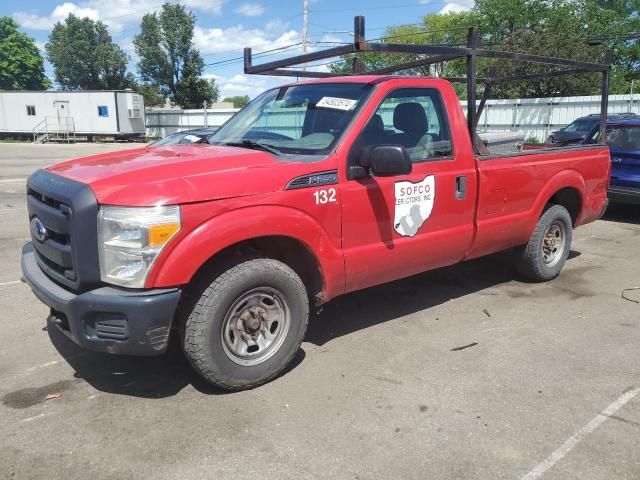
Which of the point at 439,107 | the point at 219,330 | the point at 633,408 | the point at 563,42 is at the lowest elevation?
the point at 633,408

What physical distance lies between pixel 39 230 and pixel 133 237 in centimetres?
94

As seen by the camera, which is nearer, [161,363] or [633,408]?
[633,408]

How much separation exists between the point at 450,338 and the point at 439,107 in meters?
1.85

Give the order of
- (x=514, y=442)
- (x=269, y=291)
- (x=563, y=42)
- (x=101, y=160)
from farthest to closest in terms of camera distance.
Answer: (x=563, y=42)
(x=101, y=160)
(x=269, y=291)
(x=514, y=442)

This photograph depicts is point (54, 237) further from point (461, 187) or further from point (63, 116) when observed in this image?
point (63, 116)

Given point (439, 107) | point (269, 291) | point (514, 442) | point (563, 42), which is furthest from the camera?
point (563, 42)

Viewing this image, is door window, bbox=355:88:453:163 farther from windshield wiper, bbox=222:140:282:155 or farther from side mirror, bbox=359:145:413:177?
windshield wiper, bbox=222:140:282:155

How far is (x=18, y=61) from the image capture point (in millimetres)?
68812

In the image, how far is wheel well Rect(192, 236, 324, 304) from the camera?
333cm

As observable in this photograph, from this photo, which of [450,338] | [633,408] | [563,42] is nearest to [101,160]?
[450,338]

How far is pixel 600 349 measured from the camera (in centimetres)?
418

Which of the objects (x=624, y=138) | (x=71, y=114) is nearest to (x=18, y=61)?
(x=71, y=114)

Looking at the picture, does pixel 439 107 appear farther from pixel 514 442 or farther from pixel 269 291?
pixel 514 442

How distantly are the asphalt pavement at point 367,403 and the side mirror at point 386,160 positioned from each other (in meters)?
1.34
